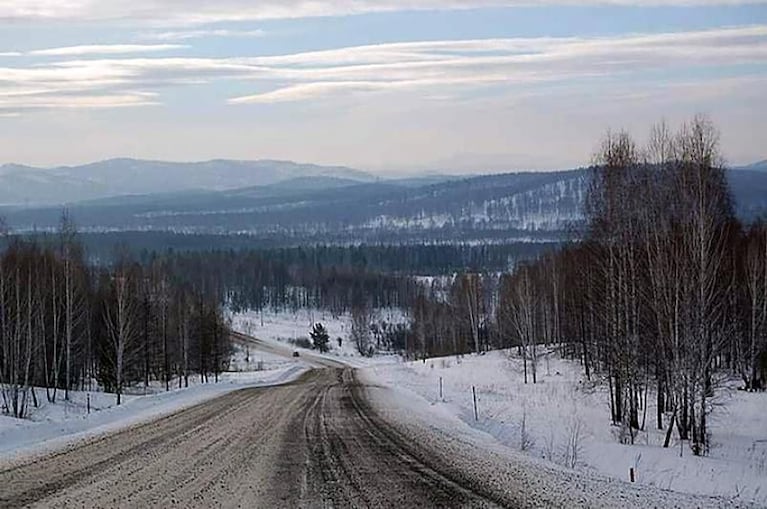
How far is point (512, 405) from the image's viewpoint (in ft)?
127

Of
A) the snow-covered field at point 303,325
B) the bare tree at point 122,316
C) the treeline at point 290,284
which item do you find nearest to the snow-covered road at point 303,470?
the bare tree at point 122,316

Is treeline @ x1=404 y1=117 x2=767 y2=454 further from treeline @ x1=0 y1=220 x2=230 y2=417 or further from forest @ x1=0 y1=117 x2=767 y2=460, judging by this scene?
treeline @ x1=0 y1=220 x2=230 y2=417

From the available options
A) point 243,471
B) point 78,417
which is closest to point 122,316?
point 78,417

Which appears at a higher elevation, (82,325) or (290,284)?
(290,284)

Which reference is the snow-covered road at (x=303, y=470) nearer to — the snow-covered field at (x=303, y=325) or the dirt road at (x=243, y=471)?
the dirt road at (x=243, y=471)

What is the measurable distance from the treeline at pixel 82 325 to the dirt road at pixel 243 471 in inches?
508

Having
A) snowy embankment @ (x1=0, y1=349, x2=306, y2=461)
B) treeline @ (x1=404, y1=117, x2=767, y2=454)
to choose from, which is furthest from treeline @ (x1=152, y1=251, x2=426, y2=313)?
treeline @ (x1=404, y1=117, x2=767, y2=454)

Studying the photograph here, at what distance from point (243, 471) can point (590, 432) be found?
14594mm

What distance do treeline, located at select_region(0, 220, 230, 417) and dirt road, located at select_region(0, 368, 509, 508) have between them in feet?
42.4

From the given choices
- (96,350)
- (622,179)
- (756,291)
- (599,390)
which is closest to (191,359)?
(96,350)

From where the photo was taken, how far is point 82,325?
5619 cm

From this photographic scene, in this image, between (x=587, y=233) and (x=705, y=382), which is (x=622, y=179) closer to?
(x=587, y=233)

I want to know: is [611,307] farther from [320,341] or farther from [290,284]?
[290,284]

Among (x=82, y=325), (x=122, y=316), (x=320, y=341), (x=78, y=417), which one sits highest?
(x=122, y=316)
